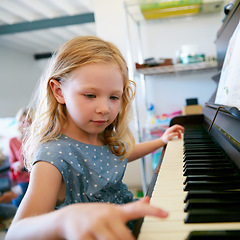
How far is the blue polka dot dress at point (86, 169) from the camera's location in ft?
2.82

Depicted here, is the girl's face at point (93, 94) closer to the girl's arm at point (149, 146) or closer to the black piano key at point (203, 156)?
the black piano key at point (203, 156)

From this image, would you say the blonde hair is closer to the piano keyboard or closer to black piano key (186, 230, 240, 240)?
the piano keyboard

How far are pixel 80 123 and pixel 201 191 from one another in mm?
527

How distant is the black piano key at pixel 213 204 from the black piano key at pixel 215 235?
9 centimetres

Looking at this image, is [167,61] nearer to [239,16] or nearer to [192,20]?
[192,20]

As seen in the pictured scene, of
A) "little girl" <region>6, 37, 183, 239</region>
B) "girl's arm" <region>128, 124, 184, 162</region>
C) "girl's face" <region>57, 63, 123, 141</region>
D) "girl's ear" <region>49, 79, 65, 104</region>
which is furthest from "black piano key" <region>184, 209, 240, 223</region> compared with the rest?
"girl's arm" <region>128, 124, 184, 162</region>

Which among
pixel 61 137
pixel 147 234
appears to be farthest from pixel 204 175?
pixel 61 137

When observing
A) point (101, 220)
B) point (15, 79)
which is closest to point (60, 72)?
point (101, 220)

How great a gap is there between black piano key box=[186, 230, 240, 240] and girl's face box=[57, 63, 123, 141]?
0.56 meters

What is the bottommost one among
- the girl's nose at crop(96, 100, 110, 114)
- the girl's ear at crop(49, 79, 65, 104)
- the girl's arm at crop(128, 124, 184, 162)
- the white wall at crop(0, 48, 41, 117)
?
the girl's arm at crop(128, 124, 184, 162)

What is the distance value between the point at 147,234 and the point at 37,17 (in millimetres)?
4707

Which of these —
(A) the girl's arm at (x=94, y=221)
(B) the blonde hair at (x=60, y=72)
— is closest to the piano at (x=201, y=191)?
(A) the girl's arm at (x=94, y=221)

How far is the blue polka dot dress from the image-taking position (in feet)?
2.82

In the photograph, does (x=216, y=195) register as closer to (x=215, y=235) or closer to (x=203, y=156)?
(x=215, y=235)
